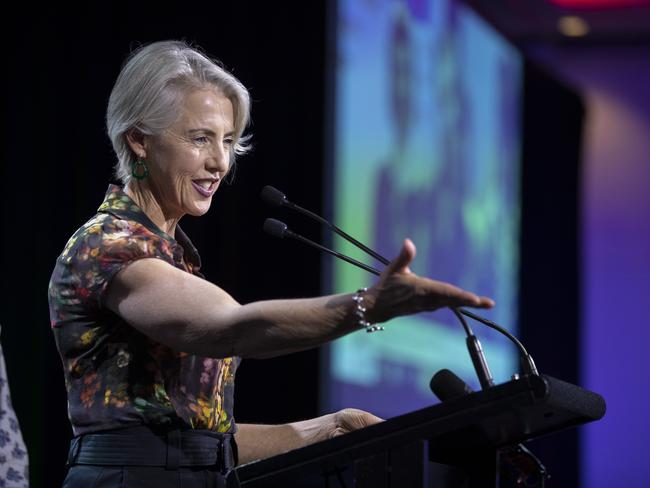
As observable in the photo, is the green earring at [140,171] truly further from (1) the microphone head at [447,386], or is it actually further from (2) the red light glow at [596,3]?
(2) the red light glow at [596,3]

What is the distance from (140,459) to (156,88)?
640mm

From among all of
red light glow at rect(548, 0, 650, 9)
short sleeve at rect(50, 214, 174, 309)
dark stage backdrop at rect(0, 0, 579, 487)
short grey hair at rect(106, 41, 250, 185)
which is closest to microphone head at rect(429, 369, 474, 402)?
short sleeve at rect(50, 214, 174, 309)

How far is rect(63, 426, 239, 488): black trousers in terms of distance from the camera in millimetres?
1784

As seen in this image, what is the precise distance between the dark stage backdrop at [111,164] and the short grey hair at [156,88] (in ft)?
6.31

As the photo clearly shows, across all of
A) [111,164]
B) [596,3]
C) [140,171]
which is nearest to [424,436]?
[140,171]

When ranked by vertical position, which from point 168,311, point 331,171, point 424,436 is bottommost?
point 424,436

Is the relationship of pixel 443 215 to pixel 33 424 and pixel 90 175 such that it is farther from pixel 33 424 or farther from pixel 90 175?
pixel 33 424

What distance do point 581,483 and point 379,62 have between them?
11.8 feet

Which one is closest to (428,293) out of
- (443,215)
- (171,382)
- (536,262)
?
(171,382)

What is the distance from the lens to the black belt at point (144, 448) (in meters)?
1.79

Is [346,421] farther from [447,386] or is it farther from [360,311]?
[360,311]

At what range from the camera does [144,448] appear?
5.87 feet

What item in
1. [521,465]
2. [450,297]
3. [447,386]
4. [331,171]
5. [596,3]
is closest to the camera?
[450,297]

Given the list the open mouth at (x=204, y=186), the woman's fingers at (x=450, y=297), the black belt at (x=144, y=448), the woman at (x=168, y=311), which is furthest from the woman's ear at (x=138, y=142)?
the woman's fingers at (x=450, y=297)
